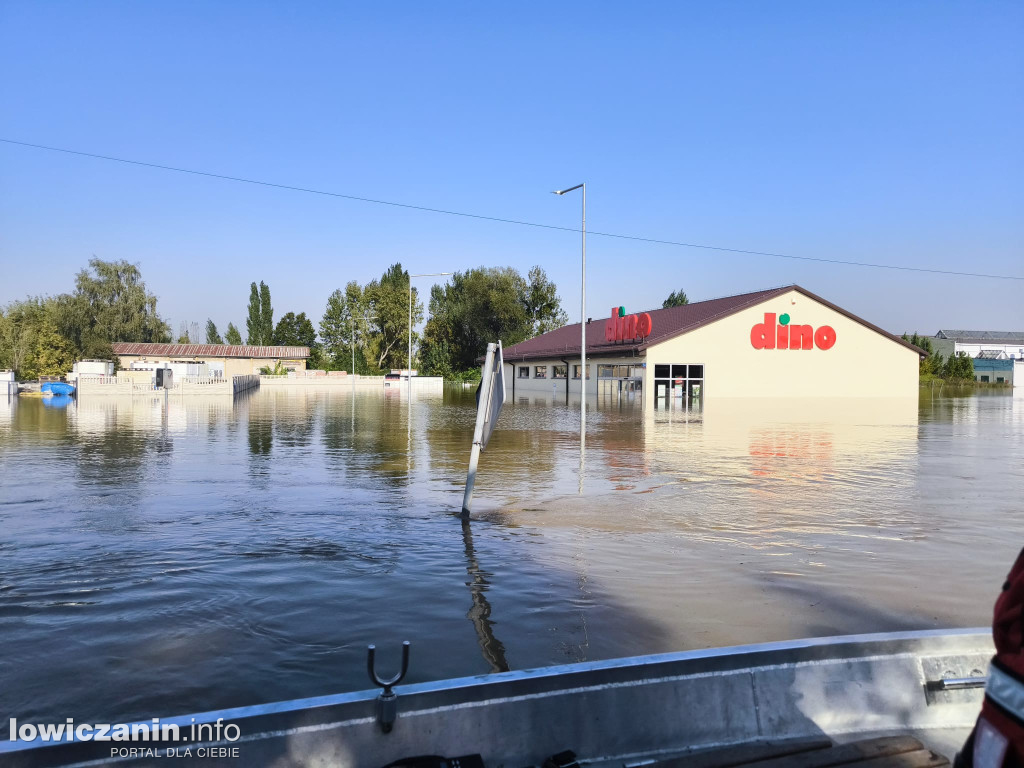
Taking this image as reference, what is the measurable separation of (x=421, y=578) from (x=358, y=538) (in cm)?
205

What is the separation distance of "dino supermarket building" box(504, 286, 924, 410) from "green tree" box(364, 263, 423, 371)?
48.8 metres

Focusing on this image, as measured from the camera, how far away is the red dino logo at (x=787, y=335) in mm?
50312

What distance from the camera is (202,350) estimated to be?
9544 cm

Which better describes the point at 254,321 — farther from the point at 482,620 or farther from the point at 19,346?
the point at 482,620

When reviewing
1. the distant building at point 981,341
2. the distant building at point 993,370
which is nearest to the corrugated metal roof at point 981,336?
the distant building at point 981,341

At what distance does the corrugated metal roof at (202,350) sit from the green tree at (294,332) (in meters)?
19.2

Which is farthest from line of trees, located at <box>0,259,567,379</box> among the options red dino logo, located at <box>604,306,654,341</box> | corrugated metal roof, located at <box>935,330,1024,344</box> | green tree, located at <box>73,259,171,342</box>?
corrugated metal roof, located at <box>935,330,1024,344</box>

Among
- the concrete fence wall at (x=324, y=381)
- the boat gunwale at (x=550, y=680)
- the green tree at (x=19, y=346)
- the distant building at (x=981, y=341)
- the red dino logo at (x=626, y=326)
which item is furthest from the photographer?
the distant building at (x=981, y=341)

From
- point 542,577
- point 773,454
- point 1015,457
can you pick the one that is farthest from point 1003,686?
point 1015,457

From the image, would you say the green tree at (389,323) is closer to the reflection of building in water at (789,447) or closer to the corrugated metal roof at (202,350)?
the corrugated metal roof at (202,350)

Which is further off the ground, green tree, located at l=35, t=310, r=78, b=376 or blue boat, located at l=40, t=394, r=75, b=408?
green tree, located at l=35, t=310, r=78, b=376

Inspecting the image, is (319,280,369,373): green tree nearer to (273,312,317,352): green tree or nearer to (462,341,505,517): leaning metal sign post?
(273,312,317,352): green tree

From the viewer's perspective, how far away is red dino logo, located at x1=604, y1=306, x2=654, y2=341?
48031mm

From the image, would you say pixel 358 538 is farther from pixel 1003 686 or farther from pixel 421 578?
pixel 1003 686
